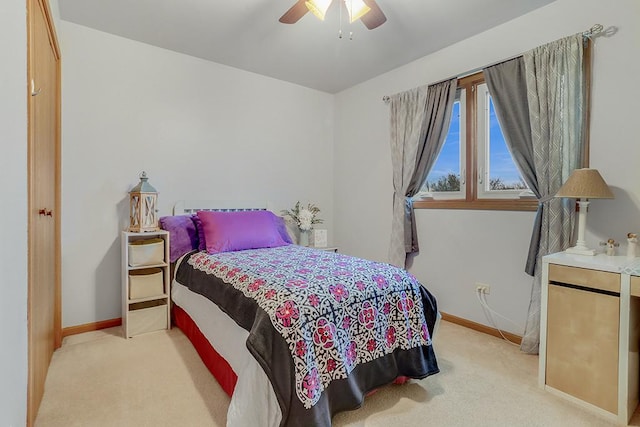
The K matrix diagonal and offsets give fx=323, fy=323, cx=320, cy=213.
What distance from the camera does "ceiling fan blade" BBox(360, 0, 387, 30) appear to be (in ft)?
6.31

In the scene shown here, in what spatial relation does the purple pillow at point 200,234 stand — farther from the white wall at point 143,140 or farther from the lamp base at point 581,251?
the lamp base at point 581,251

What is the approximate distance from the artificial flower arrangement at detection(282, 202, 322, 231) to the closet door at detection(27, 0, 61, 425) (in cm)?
218

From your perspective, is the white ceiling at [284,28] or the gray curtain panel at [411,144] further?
the gray curtain panel at [411,144]

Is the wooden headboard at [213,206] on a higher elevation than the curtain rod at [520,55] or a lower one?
lower

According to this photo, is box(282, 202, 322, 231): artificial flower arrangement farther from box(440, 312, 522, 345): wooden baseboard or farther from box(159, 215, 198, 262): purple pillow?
box(440, 312, 522, 345): wooden baseboard

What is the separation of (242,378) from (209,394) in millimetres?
604

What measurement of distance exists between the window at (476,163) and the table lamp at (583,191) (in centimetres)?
Result: 41

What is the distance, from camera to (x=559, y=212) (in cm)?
228

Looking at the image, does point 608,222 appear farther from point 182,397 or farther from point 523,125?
point 182,397

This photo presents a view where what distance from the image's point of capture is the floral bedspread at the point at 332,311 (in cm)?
146

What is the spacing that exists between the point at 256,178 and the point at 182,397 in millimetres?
2364

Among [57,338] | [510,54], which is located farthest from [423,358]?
[57,338]

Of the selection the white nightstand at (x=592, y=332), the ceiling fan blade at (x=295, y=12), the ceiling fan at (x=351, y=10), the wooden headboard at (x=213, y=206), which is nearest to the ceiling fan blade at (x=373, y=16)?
the ceiling fan at (x=351, y=10)
